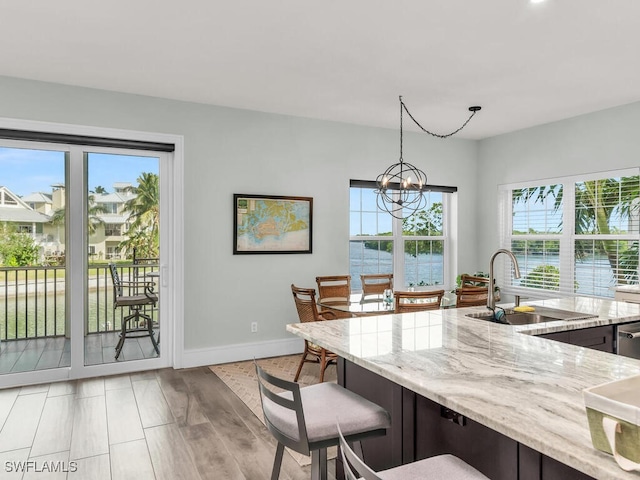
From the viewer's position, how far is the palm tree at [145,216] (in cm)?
436

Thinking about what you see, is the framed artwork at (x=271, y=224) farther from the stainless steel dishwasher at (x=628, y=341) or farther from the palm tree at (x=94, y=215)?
the stainless steel dishwasher at (x=628, y=341)

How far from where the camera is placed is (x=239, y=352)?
15.4 ft

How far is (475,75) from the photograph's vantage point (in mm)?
3727

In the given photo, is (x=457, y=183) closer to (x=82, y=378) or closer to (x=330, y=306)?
(x=330, y=306)

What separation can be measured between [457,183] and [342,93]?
265cm

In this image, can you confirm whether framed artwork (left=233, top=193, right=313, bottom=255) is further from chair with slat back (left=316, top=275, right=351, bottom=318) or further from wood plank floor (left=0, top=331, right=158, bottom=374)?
wood plank floor (left=0, top=331, right=158, bottom=374)

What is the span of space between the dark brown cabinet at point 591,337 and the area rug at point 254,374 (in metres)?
2.14

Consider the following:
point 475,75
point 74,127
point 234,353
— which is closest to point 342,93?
point 475,75

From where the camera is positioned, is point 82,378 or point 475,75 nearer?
point 475,75

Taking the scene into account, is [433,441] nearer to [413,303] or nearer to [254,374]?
[413,303]

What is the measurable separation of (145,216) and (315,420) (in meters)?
3.40

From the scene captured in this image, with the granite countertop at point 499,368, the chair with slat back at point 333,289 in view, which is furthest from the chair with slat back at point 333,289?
the granite countertop at point 499,368

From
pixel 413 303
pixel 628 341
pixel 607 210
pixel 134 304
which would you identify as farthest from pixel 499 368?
pixel 607 210

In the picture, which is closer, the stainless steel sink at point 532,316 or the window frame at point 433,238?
the stainless steel sink at point 532,316
